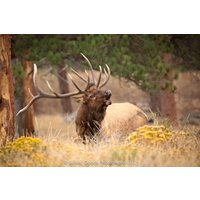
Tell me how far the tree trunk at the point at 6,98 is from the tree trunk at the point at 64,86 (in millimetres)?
615

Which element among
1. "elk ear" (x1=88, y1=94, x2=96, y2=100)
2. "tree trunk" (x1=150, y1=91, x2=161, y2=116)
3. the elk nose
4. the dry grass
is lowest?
the dry grass

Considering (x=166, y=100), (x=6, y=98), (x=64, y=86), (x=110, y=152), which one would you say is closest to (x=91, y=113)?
(x=64, y=86)

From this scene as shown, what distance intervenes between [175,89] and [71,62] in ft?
4.32

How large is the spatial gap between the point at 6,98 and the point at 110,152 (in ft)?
4.62

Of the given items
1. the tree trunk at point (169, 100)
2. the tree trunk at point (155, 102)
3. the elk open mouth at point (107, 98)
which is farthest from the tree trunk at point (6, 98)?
the tree trunk at point (169, 100)

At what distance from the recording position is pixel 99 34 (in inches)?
476

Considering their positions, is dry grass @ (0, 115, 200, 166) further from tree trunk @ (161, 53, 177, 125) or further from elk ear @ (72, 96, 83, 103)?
elk ear @ (72, 96, 83, 103)

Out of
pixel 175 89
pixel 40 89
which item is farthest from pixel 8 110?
pixel 175 89

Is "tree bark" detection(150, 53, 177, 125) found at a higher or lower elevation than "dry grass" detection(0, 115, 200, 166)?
higher

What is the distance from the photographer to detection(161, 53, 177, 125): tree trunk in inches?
480

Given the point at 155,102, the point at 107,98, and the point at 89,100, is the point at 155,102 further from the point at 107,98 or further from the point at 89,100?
the point at 89,100

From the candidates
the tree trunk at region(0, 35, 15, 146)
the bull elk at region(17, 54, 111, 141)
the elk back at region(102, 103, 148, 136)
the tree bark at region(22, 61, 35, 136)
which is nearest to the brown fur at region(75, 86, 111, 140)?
the bull elk at region(17, 54, 111, 141)

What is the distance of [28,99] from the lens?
1219 cm
